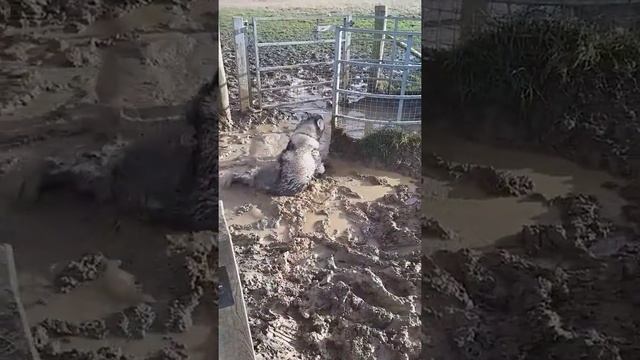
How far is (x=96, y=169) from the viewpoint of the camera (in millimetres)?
693

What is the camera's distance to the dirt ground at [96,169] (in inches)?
25.7

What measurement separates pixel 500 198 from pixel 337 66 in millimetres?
2161

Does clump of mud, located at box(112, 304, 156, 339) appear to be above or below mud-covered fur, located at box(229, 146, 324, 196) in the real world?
above

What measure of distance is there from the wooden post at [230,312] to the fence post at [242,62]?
234cm

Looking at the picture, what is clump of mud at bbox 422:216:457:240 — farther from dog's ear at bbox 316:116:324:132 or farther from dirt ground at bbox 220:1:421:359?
dog's ear at bbox 316:116:324:132

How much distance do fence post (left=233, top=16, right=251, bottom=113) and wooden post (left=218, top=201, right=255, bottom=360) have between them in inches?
92.1

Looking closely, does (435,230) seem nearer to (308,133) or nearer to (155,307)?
(155,307)

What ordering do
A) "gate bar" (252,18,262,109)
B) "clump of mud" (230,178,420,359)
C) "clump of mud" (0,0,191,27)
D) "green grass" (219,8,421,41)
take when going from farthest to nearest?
"gate bar" (252,18,262,109) → "green grass" (219,8,421,41) → "clump of mud" (230,178,420,359) → "clump of mud" (0,0,191,27)

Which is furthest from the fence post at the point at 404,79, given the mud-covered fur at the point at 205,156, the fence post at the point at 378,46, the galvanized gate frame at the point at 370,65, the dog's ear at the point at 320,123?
the mud-covered fur at the point at 205,156

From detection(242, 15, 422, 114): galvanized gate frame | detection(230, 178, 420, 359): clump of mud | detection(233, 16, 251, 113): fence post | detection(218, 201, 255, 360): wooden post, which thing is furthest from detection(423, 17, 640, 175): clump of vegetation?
detection(233, 16, 251, 113): fence post

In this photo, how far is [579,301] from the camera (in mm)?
763

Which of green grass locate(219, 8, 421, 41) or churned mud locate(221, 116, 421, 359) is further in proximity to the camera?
green grass locate(219, 8, 421, 41)

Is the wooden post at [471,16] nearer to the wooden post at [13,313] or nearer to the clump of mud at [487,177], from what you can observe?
the clump of mud at [487,177]

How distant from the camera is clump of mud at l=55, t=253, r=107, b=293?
0.70m
